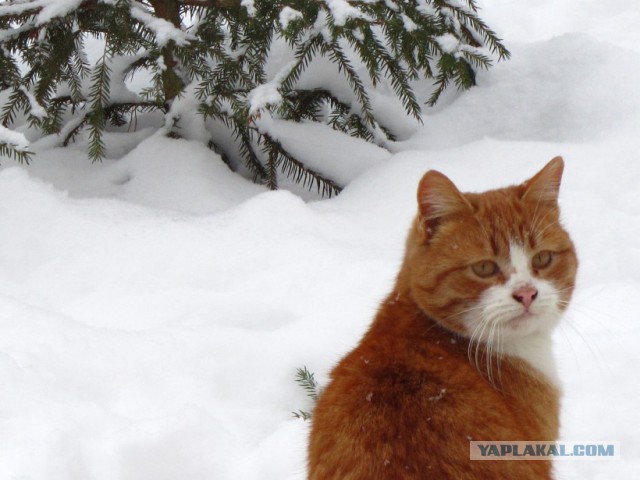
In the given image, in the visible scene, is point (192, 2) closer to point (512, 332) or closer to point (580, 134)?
point (580, 134)

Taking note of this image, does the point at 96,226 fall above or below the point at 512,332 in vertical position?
above

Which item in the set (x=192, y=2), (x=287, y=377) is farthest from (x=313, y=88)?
(x=287, y=377)

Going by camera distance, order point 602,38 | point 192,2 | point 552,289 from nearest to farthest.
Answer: point 552,289
point 192,2
point 602,38

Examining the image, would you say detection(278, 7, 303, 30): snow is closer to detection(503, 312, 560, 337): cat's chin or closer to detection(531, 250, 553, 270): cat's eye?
detection(531, 250, 553, 270): cat's eye

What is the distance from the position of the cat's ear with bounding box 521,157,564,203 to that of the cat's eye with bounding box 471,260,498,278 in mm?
235

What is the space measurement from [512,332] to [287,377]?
36.7 inches

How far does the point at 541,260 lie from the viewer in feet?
6.04

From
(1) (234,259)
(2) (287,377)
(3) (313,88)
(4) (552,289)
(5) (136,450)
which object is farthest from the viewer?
(3) (313,88)

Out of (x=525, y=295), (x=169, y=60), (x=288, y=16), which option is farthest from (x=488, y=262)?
(x=169, y=60)

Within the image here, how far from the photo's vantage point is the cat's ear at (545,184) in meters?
1.90

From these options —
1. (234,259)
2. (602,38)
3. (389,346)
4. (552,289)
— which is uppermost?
(602,38)

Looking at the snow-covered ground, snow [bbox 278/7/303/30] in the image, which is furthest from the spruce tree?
the snow-covered ground

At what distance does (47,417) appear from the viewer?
2061 mm

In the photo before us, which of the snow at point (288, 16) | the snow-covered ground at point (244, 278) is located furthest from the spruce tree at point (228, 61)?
the snow-covered ground at point (244, 278)
